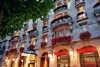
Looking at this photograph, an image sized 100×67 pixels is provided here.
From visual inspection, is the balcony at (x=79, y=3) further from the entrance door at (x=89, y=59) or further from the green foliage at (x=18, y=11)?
the green foliage at (x=18, y=11)

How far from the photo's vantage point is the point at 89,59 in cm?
1527

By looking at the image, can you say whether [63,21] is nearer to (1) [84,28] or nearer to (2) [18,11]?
(1) [84,28]

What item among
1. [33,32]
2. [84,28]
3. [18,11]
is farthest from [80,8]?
[18,11]

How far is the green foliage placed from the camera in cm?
933

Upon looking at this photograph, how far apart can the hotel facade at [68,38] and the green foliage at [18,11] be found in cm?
804

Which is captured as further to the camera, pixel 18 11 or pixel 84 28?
pixel 84 28

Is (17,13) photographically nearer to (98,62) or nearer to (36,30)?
(98,62)

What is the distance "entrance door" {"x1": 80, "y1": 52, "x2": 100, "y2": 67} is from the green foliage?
8.98 m

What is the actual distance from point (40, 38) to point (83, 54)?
9.84m

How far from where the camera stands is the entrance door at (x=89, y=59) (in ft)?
47.6

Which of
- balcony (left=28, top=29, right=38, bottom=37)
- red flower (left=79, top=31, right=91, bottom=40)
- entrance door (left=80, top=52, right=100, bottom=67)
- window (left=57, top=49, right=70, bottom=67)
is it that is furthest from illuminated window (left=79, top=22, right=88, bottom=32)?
balcony (left=28, top=29, right=38, bottom=37)

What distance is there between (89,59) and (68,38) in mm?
4304

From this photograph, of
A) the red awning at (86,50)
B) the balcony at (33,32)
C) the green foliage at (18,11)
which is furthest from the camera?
the balcony at (33,32)

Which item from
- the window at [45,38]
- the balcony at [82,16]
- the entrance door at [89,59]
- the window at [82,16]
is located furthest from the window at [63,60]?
the window at [82,16]
